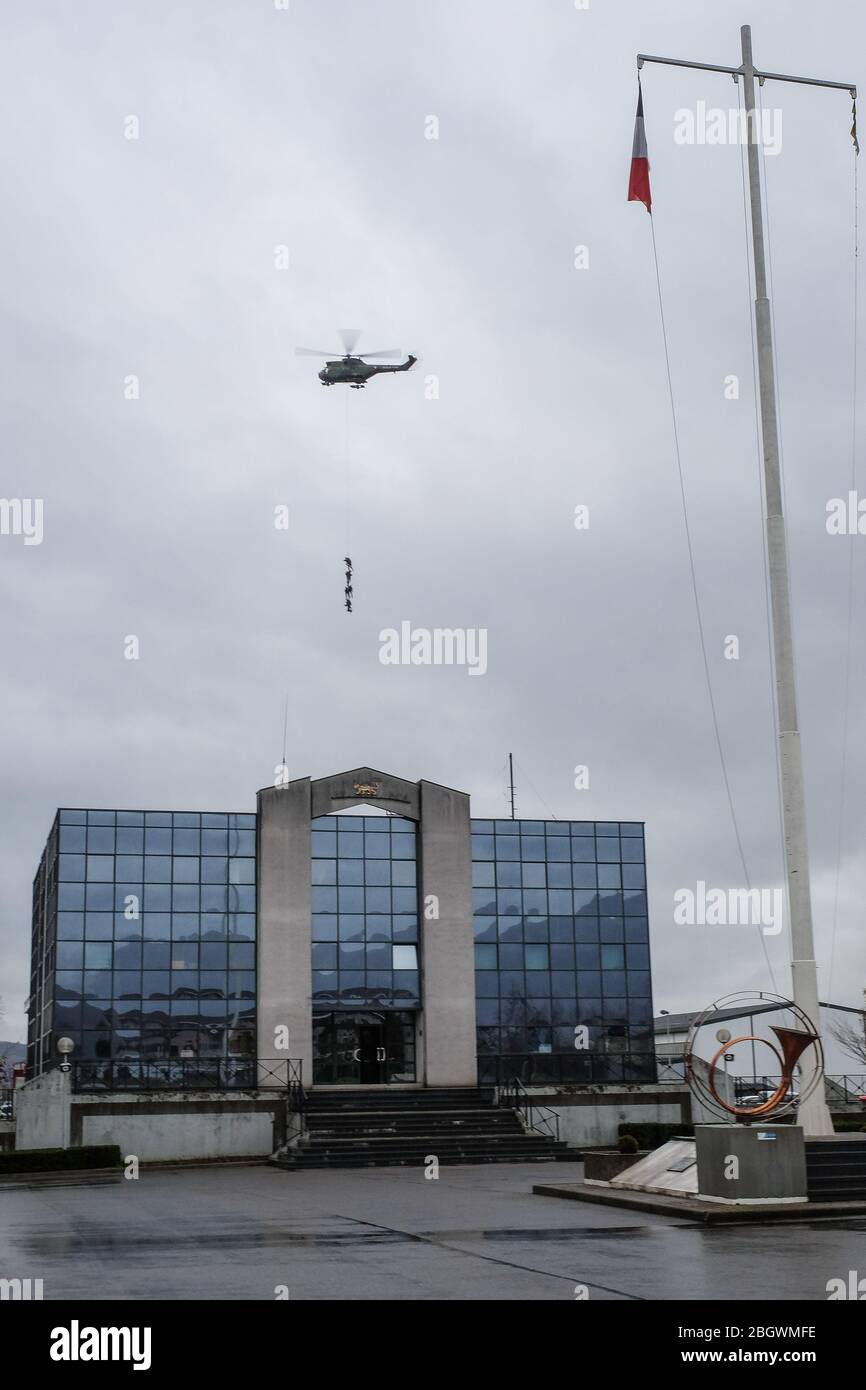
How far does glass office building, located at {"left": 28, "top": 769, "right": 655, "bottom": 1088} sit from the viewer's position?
146 ft

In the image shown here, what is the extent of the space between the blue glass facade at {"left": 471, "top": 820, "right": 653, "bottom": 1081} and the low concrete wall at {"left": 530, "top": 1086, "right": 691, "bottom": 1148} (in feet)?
12.4

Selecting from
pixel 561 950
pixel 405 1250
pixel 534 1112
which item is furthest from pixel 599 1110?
pixel 405 1250

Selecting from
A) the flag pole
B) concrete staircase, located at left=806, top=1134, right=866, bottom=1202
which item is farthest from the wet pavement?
the flag pole

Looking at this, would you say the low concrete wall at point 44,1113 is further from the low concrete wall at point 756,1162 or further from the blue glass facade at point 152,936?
the low concrete wall at point 756,1162

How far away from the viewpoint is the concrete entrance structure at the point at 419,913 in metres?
45.2

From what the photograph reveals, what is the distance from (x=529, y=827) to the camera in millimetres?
48875

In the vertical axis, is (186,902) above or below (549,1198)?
above

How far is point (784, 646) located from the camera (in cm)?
2259

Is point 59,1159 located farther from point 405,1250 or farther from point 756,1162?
point 405,1250

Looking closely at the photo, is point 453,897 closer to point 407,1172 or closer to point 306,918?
point 306,918

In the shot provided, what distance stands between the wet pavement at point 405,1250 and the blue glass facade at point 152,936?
21098 mm

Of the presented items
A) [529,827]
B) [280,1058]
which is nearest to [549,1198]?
[280,1058]
